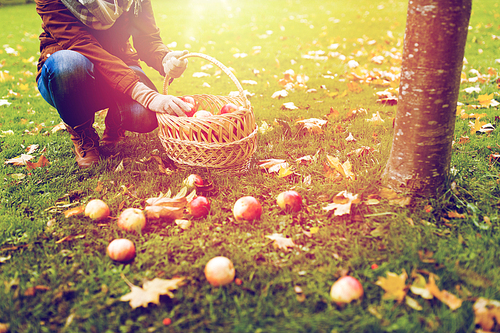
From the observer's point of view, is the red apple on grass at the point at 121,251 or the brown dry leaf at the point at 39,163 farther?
the brown dry leaf at the point at 39,163

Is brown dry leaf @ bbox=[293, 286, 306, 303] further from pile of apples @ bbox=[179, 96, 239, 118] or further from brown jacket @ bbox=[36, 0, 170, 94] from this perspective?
brown jacket @ bbox=[36, 0, 170, 94]

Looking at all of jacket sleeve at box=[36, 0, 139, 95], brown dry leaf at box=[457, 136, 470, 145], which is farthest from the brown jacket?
brown dry leaf at box=[457, 136, 470, 145]

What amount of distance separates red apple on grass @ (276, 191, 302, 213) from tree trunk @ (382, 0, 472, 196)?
58 cm

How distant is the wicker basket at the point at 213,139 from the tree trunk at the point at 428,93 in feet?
3.07

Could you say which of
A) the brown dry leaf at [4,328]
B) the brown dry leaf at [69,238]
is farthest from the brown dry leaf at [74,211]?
the brown dry leaf at [4,328]

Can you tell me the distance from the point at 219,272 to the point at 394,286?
0.74 metres

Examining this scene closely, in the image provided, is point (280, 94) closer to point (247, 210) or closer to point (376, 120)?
point (376, 120)

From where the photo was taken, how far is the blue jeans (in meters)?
2.22

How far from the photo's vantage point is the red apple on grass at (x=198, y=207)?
1.87 meters

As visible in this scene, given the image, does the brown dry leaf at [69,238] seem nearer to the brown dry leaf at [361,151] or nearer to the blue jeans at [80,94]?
the blue jeans at [80,94]

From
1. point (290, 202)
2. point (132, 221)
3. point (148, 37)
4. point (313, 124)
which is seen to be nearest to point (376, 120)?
point (313, 124)

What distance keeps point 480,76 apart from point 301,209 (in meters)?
3.40

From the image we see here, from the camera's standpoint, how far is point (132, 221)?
5.78 feet

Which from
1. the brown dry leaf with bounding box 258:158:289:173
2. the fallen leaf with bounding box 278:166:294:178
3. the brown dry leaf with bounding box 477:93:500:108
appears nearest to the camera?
the fallen leaf with bounding box 278:166:294:178
